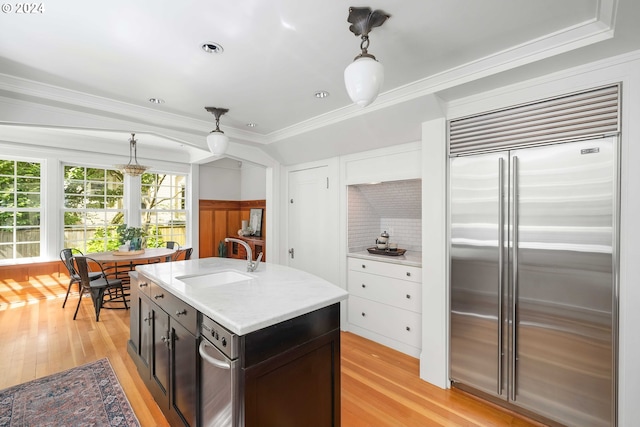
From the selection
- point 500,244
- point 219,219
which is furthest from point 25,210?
point 500,244

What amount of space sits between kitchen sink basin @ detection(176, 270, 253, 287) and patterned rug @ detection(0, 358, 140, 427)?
97 centimetres

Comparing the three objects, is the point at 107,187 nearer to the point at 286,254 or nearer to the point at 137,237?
the point at 137,237

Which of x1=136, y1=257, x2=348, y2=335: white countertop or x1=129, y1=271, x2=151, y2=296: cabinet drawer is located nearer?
x1=136, y1=257, x2=348, y2=335: white countertop

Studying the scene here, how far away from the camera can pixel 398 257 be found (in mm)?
3172

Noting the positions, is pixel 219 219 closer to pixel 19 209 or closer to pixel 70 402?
pixel 19 209

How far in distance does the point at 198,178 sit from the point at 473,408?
228 inches

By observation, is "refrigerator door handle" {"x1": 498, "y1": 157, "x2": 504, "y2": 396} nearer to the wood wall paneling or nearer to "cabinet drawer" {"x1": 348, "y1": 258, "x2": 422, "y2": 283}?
"cabinet drawer" {"x1": 348, "y1": 258, "x2": 422, "y2": 283}

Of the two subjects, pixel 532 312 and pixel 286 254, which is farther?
pixel 286 254

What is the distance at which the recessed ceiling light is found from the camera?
1.75m

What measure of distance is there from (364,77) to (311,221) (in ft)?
8.90

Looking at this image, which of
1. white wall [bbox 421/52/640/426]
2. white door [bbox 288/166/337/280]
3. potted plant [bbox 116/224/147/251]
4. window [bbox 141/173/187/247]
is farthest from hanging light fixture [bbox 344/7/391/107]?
window [bbox 141/173/187/247]

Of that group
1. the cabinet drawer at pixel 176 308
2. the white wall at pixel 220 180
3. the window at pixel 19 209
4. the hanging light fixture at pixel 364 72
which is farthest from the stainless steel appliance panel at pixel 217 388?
the white wall at pixel 220 180

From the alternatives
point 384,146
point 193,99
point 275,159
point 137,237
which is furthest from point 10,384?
point 384,146

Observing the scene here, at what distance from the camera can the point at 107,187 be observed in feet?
17.2
